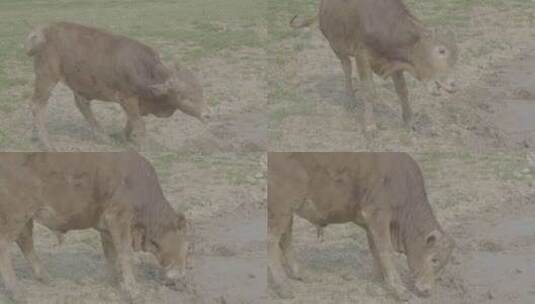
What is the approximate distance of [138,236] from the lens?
11.1m

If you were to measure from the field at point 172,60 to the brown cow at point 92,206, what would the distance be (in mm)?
2124

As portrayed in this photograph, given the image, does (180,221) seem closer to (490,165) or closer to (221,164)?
(221,164)

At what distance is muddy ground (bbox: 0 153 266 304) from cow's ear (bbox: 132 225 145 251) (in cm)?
40

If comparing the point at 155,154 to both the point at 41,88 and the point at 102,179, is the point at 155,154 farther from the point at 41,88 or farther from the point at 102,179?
the point at 102,179

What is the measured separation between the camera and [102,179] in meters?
10.8

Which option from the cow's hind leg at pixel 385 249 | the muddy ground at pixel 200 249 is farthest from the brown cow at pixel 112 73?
the cow's hind leg at pixel 385 249

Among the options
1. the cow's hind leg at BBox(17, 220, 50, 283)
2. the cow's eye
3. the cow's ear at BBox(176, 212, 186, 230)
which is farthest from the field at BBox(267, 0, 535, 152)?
the cow's hind leg at BBox(17, 220, 50, 283)

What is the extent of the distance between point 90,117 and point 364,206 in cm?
390

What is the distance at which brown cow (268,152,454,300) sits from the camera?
1063 centimetres

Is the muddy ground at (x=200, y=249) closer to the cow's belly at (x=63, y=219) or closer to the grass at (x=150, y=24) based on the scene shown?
the cow's belly at (x=63, y=219)

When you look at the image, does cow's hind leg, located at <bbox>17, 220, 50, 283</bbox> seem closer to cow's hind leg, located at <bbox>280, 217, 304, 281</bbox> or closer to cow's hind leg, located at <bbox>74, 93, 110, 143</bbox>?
cow's hind leg, located at <bbox>280, 217, 304, 281</bbox>

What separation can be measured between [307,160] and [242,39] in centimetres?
926

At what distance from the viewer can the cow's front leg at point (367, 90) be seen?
43.2 feet

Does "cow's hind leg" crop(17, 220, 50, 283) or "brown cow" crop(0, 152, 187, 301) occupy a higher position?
"brown cow" crop(0, 152, 187, 301)
